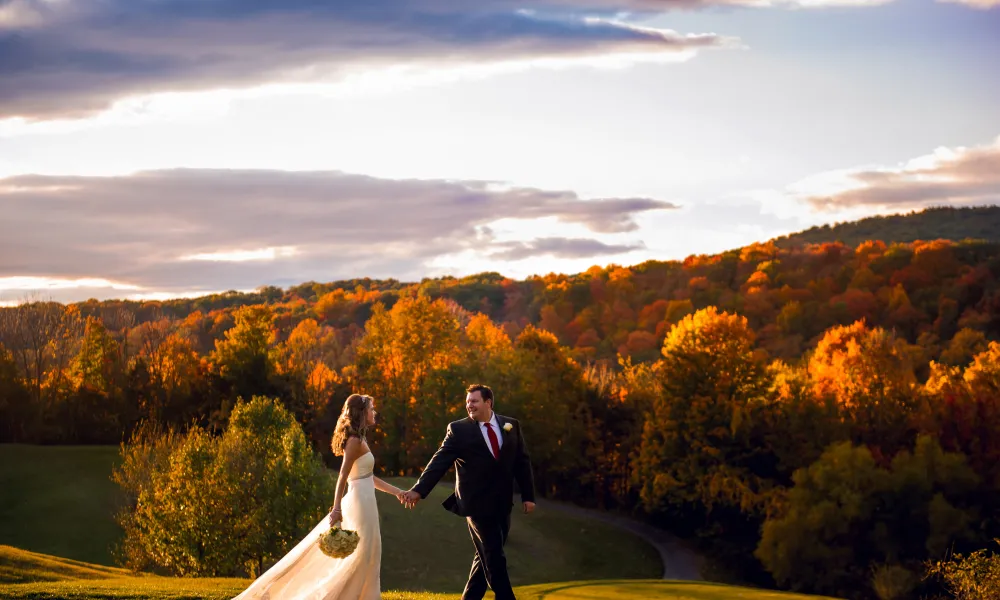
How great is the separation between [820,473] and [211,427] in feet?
130

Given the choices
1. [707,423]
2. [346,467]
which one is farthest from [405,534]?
[346,467]

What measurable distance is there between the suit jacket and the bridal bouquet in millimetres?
1134

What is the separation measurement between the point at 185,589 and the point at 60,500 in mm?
43383

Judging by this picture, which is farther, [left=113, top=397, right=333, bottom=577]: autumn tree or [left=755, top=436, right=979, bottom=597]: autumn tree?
[left=755, top=436, right=979, bottom=597]: autumn tree

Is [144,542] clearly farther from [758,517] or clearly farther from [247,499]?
[758,517]

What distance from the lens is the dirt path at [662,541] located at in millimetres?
56656

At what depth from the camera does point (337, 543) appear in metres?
14.1

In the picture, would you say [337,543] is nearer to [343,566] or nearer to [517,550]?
[343,566]

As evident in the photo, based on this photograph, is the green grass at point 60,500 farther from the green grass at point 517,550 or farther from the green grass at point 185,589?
the green grass at point 185,589

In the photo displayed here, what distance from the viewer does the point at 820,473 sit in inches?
2250

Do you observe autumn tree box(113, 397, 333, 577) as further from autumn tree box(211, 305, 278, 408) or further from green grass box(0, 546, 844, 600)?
autumn tree box(211, 305, 278, 408)

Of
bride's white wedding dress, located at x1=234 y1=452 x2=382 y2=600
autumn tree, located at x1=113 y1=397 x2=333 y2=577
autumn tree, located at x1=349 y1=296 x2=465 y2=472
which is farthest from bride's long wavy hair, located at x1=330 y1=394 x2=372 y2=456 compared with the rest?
autumn tree, located at x1=349 y1=296 x2=465 y2=472

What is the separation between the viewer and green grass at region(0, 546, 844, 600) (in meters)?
19.9

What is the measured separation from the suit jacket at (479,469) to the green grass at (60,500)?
147ft
